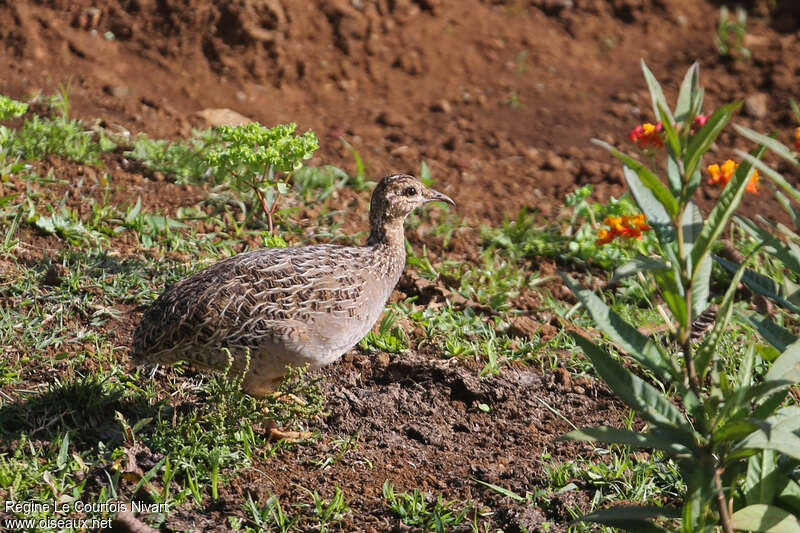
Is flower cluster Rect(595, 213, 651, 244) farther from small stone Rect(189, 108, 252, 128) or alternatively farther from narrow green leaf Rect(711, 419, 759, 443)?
small stone Rect(189, 108, 252, 128)

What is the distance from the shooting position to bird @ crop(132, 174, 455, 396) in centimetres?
416

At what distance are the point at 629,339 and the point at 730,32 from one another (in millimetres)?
7344

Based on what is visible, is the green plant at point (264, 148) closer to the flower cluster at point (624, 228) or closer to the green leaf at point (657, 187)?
the flower cluster at point (624, 228)

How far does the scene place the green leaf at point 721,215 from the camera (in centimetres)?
272

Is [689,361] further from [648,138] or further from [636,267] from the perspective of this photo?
[648,138]

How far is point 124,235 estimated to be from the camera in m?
5.78

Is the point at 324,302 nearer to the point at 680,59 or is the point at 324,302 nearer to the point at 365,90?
the point at 365,90

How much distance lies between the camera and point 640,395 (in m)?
2.86

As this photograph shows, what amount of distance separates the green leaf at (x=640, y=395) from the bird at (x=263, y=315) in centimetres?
171

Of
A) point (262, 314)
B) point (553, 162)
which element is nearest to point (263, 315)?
point (262, 314)

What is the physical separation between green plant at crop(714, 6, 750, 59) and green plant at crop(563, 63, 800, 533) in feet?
21.3

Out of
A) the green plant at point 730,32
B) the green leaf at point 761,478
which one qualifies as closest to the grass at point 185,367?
the green leaf at point 761,478

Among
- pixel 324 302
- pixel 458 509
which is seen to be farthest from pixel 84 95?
pixel 458 509

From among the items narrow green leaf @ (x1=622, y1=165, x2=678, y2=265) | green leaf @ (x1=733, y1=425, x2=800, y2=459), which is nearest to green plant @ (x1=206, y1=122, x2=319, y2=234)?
narrow green leaf @ (x1=622, y1=165, x2=678, y2=265)
